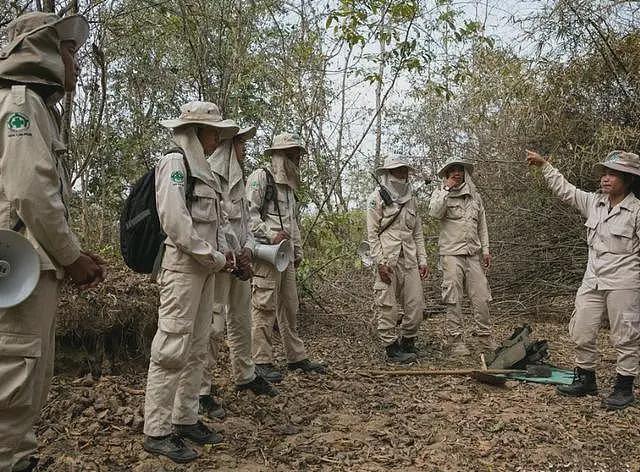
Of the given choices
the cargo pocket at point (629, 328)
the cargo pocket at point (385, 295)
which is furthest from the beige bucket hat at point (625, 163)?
the cargo pocket at point (385, 295)

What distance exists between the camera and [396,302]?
20.4 ft

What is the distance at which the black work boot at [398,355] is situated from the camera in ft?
19.9

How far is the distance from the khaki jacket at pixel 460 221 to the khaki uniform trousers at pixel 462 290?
0.37 ft

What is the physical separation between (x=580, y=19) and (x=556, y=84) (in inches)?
44.9

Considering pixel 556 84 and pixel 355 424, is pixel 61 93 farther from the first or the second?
→ pixel 556 84

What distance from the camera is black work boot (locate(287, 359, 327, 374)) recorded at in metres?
5.51

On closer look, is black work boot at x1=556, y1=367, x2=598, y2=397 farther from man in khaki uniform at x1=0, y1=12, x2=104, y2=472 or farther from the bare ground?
man in khaki uniform at x1=0, y1=12, x2=104, y2=472

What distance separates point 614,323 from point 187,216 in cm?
336

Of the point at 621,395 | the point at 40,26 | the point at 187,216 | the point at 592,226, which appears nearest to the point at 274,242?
the point at 187,216

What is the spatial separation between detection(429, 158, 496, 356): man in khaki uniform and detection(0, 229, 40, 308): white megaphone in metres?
4.52

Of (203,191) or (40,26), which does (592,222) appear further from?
(40,26)

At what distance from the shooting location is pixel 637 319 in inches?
177

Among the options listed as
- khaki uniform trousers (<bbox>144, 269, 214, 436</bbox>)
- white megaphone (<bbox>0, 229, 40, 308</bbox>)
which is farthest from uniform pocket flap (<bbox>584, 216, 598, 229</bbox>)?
white megaphone (<bbox>0, 229, 40, 308</bbox>)

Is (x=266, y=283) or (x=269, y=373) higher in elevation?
(x=266, y=283)
